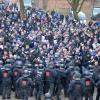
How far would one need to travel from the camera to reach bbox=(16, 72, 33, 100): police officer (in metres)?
25.4

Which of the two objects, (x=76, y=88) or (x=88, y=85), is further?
(x=88, y=85)

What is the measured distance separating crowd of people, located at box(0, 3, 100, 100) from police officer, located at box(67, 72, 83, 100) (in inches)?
2.3

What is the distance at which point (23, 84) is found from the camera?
25.5m

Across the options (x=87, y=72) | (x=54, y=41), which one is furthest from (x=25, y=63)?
(x=54, y=41)

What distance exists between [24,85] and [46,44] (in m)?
7.21

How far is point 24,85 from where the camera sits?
83.7ft

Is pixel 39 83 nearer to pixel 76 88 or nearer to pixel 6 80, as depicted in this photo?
pixel 6 80

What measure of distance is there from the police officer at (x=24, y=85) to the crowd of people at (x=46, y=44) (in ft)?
0.17

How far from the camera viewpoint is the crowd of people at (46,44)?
27.5 m

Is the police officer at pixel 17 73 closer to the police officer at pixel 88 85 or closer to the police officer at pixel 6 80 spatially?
the police officer at pixel 6 80

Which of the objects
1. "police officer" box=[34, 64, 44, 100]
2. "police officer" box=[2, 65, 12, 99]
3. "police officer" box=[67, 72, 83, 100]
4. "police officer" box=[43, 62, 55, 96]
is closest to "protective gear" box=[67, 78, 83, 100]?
"police officer" box=[67, 72, 83, 100]

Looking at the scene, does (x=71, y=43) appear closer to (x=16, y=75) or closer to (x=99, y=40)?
(x=99, y=40)

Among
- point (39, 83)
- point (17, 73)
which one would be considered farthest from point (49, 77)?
point (17, 73)

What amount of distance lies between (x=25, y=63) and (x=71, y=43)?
5295 millimetres
